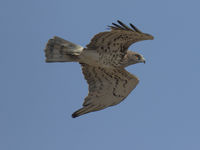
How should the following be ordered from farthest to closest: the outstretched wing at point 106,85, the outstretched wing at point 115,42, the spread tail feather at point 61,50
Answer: the outstretched wing at point 106,85
the spread tail feather at point 61,50
the outstretched wing at point 115,42

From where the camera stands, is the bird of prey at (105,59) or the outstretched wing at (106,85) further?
the outstretched wing at (106,85)

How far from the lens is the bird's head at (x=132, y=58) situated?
12.9 metres

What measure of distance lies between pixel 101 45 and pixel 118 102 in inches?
74.6

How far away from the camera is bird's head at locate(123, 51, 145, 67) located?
1292cm

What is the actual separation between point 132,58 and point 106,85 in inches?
52.4

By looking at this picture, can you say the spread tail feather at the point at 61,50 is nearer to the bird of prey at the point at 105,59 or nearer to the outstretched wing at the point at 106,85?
the bird of prey at the point at 105,59

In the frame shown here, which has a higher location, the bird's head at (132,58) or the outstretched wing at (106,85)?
the bird's head at (132,58)

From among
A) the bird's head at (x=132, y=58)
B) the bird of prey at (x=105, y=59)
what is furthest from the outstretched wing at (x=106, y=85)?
the bird's head at (x=132, y=58)

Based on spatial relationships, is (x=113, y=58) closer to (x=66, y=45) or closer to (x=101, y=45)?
(x=101, y=45)

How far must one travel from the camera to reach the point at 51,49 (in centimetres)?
1298

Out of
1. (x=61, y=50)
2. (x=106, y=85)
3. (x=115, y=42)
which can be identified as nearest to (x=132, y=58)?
(x=115, y=42)

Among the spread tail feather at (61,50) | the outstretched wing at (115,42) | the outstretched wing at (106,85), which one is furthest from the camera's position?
the outstretched wing at (106,85)

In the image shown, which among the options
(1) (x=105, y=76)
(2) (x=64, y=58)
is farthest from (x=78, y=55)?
(1) (x=105, y=76)

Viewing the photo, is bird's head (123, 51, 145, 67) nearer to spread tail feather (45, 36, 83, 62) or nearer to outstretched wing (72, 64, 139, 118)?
outstretched wing (72, 64, 139, 118)
